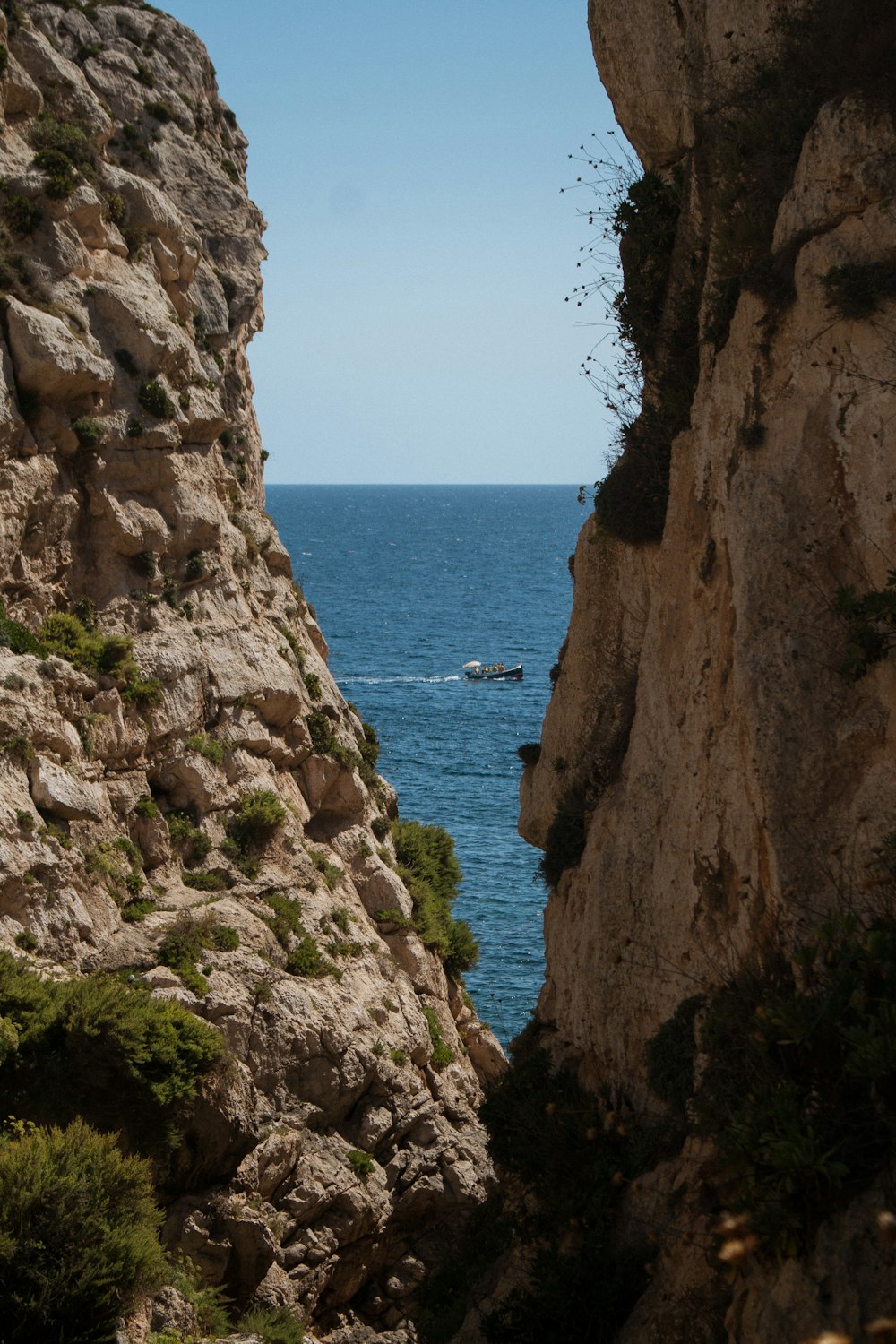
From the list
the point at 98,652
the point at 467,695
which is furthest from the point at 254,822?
the point at 467,695

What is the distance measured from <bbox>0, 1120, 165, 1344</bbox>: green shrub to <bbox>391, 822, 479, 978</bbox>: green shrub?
16.2 m

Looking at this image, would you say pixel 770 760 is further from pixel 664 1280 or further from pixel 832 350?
pixel 664 1280

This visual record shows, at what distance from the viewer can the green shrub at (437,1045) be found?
3130 cm

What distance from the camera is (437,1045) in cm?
3191

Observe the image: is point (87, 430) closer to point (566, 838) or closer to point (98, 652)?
point (98, 652)

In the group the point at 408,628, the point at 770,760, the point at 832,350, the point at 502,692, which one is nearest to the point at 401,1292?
the point at 770,760

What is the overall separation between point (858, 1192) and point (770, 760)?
4.54 m

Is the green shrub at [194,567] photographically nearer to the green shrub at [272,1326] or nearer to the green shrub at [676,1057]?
the green shrub at [272,1326]

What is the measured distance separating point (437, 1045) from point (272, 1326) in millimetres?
10982

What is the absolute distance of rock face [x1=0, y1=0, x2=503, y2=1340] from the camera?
24.8 meters

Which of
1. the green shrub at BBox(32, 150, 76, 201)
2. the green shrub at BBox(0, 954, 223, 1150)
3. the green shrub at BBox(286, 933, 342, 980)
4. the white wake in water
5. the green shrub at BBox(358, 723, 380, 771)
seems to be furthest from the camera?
the white wake in water

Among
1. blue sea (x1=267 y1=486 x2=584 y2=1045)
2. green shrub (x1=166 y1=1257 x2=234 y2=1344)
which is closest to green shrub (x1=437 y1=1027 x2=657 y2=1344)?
green shrub (x1=166 y1=1257 x2=234 y2=1344)

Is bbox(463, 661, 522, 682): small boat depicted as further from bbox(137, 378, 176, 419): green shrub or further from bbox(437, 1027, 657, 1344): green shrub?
bbox(437, 1027, 657, 1344): green shrub

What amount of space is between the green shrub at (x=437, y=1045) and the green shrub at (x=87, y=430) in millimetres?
16970
